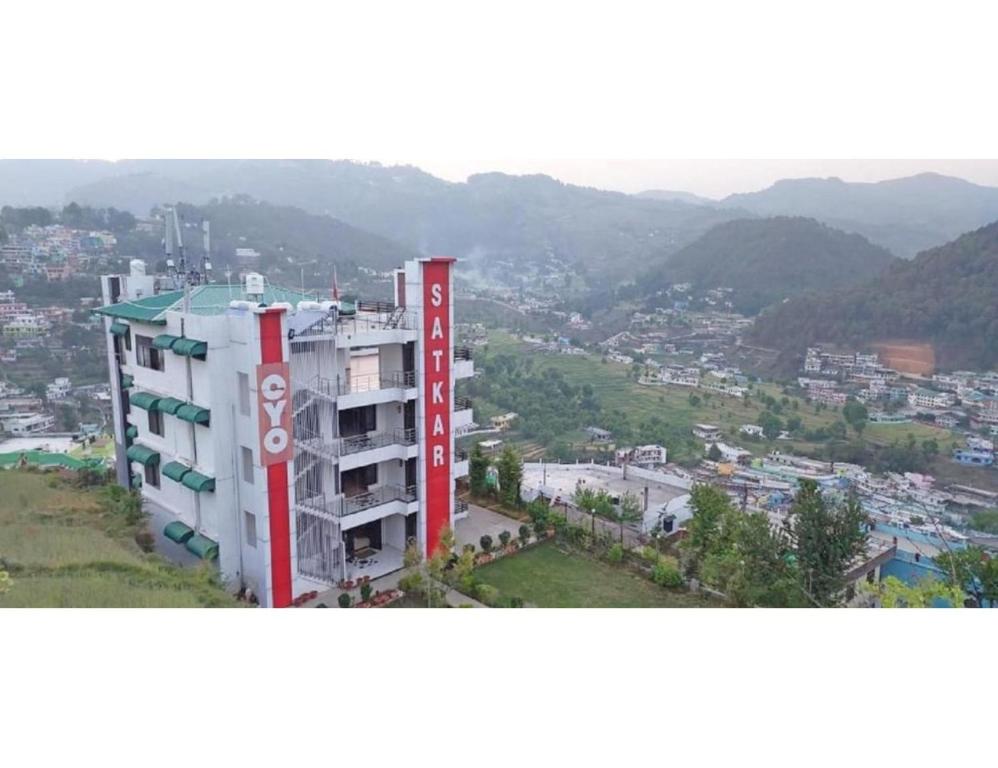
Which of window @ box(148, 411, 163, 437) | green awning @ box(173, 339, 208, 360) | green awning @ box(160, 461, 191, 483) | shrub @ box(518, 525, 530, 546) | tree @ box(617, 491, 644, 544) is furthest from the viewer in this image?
tree @ box(617, 491, 644, 544)

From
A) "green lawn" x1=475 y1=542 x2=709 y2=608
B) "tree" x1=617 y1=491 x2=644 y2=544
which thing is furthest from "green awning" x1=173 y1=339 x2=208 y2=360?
"tree" x1=617 y1=491 x2=644 y2=544

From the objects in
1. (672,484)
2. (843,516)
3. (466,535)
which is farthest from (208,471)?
(672,484)

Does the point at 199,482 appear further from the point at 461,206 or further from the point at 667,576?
the point at 461,206

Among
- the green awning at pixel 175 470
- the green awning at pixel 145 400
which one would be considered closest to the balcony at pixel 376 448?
the green awning at pixel 175 470

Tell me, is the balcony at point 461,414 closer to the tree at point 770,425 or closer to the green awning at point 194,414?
the green awning at point 194,414

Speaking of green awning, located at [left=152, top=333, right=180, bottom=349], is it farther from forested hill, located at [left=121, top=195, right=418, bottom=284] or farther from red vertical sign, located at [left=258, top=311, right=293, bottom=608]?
forested hill, located at [left=121, top=195, right=418, bottom=284]

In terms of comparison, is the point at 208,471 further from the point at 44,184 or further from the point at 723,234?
the point at 723,234
